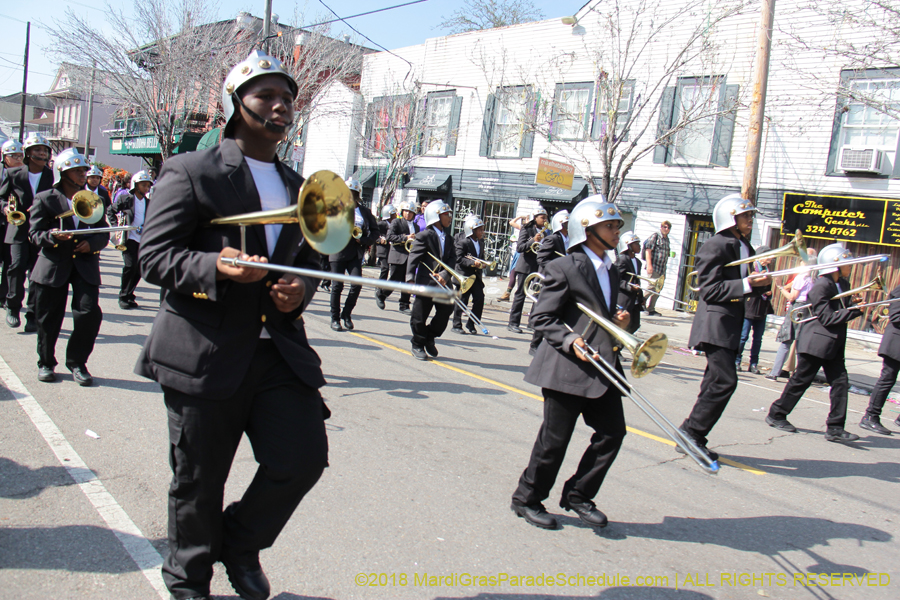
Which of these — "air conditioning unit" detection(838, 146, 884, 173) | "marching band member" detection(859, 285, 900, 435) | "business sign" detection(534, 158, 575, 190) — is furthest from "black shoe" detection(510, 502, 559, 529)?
"air conditioning unit" detection(838, 146, 884, 173)

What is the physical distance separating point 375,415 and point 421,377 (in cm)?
174

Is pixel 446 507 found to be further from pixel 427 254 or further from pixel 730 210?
pixel 427 254

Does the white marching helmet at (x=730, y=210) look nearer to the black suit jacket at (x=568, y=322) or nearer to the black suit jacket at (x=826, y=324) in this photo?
the black suit jacket at (x=568, y=322)

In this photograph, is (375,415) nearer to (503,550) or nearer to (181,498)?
(503,550)

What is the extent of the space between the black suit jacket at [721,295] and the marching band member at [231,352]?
3.83 meters

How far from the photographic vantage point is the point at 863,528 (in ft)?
14.5

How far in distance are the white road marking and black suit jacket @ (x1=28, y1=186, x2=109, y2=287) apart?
1.04 metres

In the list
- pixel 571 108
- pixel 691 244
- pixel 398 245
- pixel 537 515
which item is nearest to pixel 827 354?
pixel 537 515

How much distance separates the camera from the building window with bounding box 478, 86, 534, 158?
1930 centimetres

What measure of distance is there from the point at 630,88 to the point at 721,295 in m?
13.0

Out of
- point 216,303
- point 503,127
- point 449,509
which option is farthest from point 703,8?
point 216,303

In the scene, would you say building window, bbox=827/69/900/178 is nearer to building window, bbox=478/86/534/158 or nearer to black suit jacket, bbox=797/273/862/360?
building window, bbox=478/86/534/158

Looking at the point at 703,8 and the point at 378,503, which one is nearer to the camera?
the point at 378,503

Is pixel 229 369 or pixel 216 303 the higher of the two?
pixel 216 303
